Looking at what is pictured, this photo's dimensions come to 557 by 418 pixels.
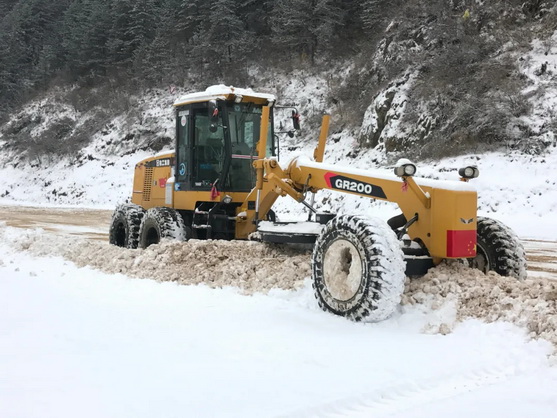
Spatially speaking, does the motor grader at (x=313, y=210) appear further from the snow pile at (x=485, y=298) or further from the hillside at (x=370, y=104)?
the hillside at (x=370, y=104)

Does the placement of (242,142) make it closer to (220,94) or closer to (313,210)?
(220,94)

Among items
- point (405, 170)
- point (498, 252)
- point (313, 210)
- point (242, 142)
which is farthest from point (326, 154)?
point (405, 170)

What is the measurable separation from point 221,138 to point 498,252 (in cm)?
460

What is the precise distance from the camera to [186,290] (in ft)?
20.4

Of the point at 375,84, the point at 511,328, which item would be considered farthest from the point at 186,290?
the point at 375,84

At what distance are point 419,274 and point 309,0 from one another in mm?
28295

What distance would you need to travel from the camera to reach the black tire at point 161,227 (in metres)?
8.42

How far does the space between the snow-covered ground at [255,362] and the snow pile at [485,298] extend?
0.25 ft

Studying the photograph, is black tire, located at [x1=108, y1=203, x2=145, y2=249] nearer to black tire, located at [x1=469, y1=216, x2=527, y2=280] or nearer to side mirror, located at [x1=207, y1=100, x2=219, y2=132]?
side mirror, located at [x1=207, y1=100, x2=219, y2=132]

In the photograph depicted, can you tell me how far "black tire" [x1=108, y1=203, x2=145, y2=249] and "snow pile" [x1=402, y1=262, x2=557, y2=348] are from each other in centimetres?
570

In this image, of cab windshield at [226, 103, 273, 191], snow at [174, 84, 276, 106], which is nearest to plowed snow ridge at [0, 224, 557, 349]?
cab windshield at [226, 103, 273, 191]

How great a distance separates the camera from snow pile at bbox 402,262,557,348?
421 centimetres

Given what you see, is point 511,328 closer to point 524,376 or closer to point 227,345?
point 524,376

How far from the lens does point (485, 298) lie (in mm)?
4660
